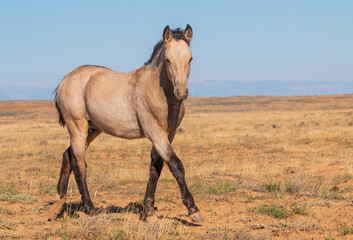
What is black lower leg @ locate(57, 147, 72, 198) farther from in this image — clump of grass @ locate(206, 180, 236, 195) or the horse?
clump of grass @ locate(206, 180, 236, 195)

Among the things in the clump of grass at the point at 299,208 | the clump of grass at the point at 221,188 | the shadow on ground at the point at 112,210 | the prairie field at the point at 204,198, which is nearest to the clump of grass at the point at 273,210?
the prairie field at the point at 204,198

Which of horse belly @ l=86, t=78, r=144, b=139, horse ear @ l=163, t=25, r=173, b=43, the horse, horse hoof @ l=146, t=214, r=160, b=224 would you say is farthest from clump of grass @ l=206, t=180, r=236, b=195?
horse ear @ l=163, t=25, r=173, b=43

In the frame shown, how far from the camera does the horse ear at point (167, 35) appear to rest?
5.67 m

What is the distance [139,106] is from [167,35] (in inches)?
43.8

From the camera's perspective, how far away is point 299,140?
20578mm

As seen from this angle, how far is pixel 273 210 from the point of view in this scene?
6809 millimetres

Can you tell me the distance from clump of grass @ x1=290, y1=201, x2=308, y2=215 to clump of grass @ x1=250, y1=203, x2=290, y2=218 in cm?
13

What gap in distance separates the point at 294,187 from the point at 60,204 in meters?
4.73

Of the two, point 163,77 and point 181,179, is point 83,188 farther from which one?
point 163,77

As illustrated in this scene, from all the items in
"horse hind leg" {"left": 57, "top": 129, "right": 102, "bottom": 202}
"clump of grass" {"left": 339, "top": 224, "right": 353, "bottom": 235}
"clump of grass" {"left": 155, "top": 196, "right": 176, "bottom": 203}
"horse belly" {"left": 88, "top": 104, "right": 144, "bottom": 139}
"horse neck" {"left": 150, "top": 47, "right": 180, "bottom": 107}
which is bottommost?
"clump of grass" {"left": 155, "top": 196, "right": 176, "bottom": 203}

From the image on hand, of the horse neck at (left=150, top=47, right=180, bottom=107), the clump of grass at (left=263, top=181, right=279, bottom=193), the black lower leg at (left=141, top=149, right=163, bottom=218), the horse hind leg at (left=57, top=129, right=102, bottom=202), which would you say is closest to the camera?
the horse neck at (left=150, top=47, right=180, bottom=107)

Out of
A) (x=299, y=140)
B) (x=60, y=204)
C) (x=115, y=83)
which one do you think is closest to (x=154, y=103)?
(x=115, y=83)

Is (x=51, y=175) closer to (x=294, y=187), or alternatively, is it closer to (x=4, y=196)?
(x=4, y=196)

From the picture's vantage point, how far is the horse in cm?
563
